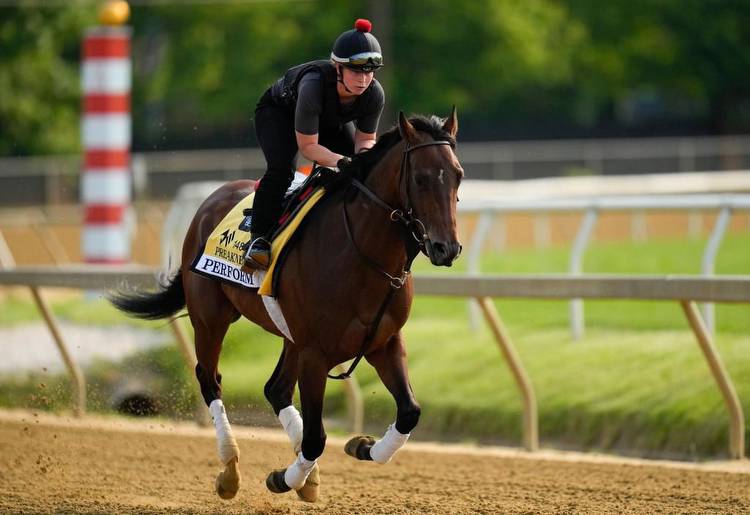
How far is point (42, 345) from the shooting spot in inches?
504

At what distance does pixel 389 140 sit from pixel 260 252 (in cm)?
84

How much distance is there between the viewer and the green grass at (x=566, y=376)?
8617 millimetres

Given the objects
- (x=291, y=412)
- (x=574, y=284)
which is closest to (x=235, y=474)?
(x=291, y=412)

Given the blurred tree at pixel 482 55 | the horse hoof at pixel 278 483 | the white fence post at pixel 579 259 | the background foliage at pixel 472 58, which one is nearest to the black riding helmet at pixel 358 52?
the horse hoof at pixel 278 483

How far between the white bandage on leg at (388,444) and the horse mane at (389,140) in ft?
3.71

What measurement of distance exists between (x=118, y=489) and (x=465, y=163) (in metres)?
21.8

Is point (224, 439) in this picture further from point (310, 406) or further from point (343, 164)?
point (343, 164)

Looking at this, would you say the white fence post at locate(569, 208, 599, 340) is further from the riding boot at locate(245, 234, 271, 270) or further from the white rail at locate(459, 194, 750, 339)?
the riding boot at locate(245, 234, 271, 270)

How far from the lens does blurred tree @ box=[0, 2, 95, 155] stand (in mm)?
27562

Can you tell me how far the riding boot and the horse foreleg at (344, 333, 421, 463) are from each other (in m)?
0.67

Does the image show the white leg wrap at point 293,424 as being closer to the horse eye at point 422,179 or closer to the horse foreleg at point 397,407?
the horse foreleg at point 397,407

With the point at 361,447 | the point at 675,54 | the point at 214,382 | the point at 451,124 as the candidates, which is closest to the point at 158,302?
the point at 214,382

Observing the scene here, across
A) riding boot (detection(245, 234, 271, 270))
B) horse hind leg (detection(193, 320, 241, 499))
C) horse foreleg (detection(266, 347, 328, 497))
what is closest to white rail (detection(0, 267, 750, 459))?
horse hind leg (detection(193, 320, 241, 499))

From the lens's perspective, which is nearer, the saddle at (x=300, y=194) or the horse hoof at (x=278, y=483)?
the horse hoof at (x=278, y=483)
